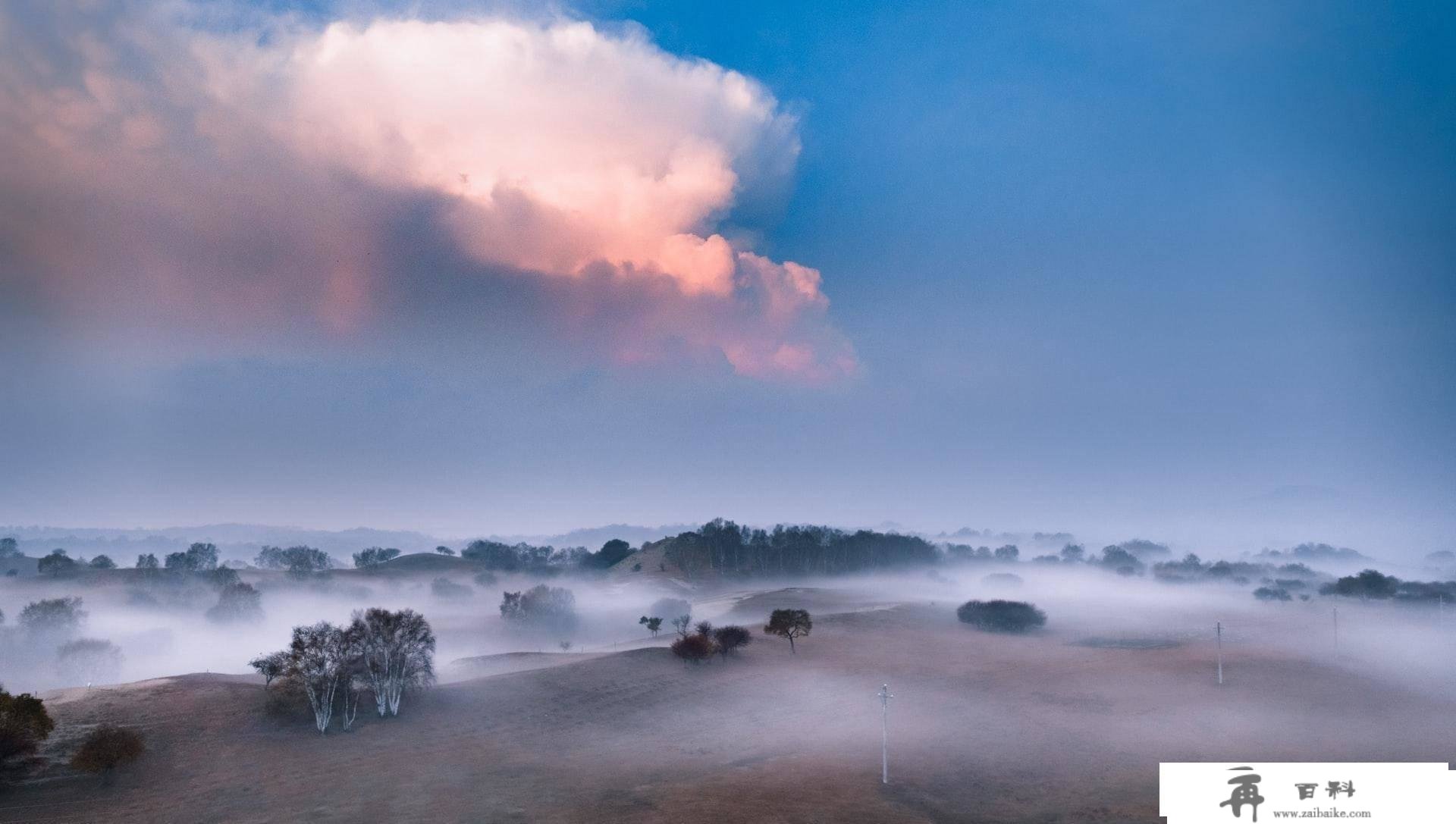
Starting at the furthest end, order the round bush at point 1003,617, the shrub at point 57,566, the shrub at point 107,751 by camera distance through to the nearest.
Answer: the shrub at point 57,566
the round bush at point 1003,617
the shrub at point 107,751

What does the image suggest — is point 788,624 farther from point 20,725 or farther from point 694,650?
point 20,725

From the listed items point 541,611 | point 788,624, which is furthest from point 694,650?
point 541,611

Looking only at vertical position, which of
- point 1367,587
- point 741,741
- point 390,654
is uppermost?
point 390,654

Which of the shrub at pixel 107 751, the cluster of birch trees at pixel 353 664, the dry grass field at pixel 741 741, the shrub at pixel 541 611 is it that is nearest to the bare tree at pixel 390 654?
the cluster of birch trees at pixel 353 664

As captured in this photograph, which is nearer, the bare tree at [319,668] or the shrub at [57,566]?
the bare tree at [319,668]

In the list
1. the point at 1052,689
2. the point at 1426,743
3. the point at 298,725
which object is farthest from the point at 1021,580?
the point at 298,725

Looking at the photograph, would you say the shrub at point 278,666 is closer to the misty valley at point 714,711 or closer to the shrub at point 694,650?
the misty valley at point 714,711
